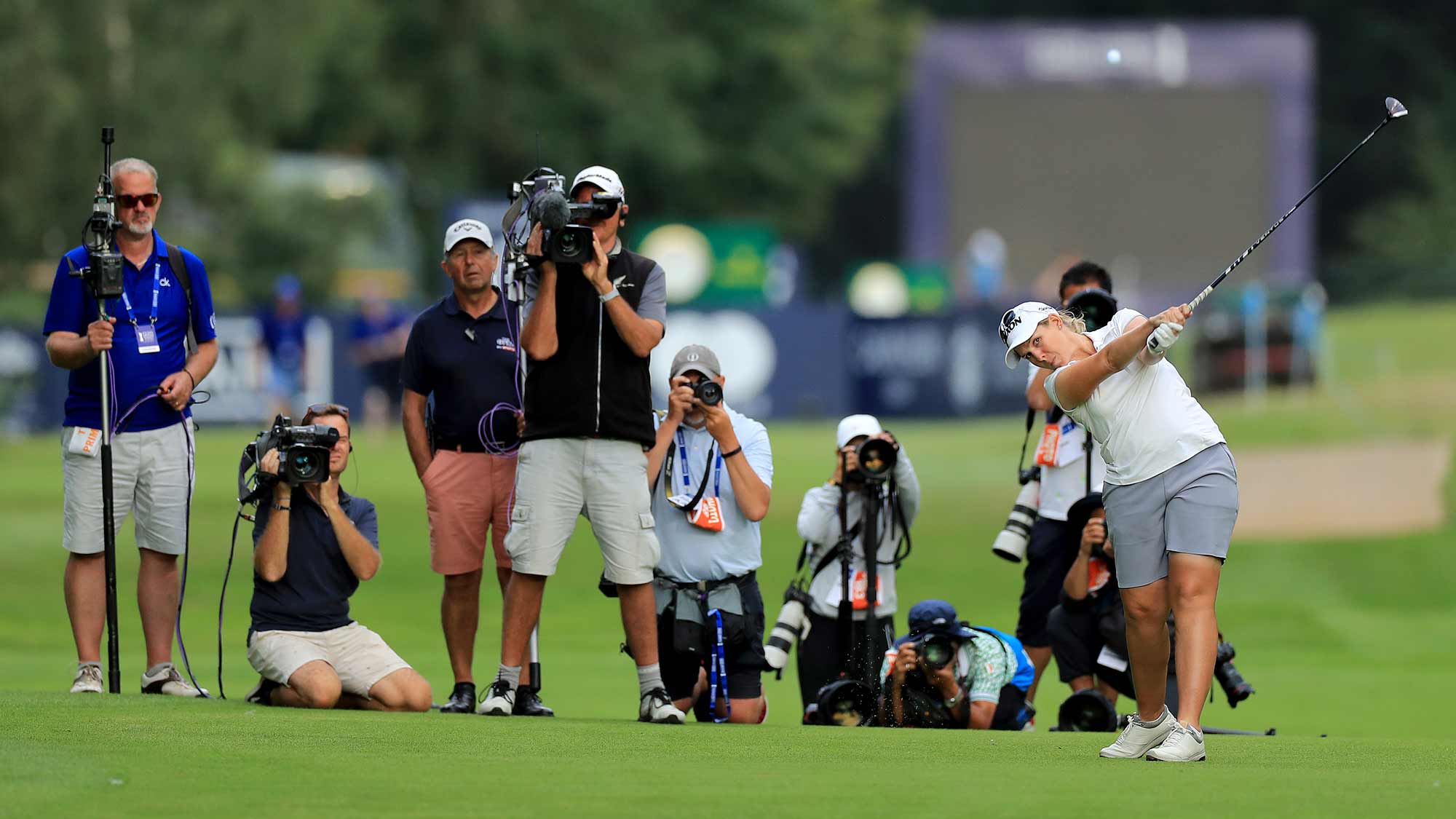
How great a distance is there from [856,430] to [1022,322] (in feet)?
7.51

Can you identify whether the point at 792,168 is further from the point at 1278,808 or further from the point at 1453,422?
the point at 1278,808

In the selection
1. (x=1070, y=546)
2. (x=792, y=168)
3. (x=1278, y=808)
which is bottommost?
(x=1278, y=808)

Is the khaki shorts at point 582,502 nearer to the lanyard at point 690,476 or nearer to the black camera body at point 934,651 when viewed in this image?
the lanyard at point 690,476

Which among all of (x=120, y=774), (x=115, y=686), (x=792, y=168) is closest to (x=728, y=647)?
(x=115, y=686)

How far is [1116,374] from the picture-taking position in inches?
287

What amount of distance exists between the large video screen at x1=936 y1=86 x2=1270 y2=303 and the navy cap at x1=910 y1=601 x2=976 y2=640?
81.3 feet

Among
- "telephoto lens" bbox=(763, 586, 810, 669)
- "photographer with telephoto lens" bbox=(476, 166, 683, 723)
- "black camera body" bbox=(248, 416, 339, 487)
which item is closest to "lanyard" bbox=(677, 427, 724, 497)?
"telephoto lens" bbox=(763, 586, 810, 669)

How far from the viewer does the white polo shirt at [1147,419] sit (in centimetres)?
727

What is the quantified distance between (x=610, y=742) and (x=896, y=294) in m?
27.0

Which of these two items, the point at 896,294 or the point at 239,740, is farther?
the point at 896,294

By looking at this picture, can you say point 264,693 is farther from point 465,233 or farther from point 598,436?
point 465,233

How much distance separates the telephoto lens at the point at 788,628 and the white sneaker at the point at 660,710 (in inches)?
43.1

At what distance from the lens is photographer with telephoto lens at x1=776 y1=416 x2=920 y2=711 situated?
31.1ft

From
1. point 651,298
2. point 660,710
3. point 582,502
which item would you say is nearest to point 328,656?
point 582,502
